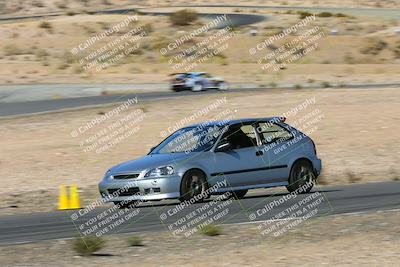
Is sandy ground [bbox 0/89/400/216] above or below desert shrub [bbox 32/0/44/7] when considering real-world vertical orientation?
below

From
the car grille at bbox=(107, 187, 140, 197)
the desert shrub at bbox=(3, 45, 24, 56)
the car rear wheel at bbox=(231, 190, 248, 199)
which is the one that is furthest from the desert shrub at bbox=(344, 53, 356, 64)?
the car grille at bbox=(107, 187, 140, 197)

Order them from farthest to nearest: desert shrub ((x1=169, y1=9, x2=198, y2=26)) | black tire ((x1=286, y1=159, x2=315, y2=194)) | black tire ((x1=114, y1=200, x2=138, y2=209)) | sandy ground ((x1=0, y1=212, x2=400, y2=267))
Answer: desert shrub ((x1=169, y1=9, x2=198, y2=26))
black tire ((x1=286, y1=159, x2=315, y2=194))
black tire ((x1=114, y1=200, x2=138, y2=209))
sandy ground ((x1=0, y1=212, x2=400, y2=267))

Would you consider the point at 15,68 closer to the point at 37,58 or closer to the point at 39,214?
the point at 37,58

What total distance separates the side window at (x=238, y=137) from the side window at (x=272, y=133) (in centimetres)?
17

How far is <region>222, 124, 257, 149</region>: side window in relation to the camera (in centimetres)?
1675

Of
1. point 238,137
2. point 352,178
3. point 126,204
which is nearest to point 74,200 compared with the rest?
point 126,204

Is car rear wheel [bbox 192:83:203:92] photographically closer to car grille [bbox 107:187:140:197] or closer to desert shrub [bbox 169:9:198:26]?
car grille [bbox 107:187:140:197]

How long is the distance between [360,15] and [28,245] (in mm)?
76278

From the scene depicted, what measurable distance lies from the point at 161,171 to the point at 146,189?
1.23ft

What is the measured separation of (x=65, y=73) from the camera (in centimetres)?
5666

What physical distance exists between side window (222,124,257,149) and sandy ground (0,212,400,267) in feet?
13.0

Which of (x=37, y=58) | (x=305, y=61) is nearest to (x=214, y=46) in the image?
(x=305, y=61)

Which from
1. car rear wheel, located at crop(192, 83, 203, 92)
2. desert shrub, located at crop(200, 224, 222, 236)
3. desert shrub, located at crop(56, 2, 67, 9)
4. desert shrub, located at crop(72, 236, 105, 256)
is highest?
desert shrub, located at crop(56, 2, 67, 9)

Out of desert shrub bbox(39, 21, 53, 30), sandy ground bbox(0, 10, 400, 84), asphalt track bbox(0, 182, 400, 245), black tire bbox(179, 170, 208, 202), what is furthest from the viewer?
desert shrub bbox(39, 21, 53, 30)
